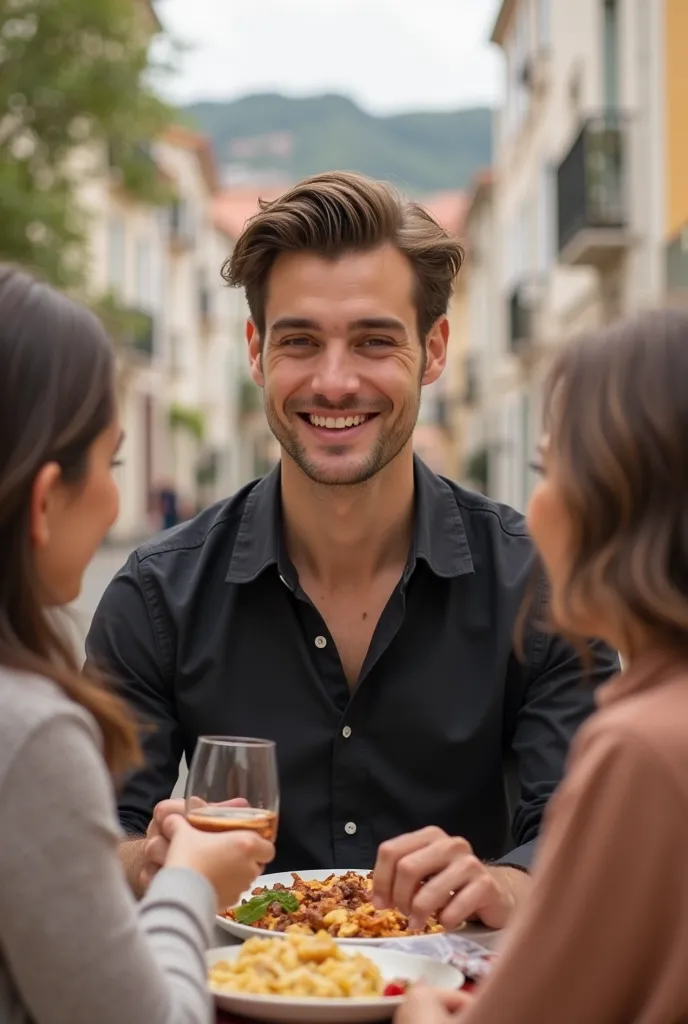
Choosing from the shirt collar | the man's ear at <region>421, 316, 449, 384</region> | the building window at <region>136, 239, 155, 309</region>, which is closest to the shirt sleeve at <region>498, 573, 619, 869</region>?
the shirt collar

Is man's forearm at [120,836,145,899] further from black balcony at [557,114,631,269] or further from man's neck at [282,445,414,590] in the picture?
black balcony at [557,114,631,269]

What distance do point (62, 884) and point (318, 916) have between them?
730mm

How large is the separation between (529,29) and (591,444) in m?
27.6

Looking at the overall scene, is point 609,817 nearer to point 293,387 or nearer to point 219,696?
point 219,696

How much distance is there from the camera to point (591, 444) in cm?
175

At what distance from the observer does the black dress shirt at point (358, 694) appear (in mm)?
2965

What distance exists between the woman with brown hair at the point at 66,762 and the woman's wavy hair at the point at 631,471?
553mm

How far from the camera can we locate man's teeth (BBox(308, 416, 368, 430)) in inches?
127

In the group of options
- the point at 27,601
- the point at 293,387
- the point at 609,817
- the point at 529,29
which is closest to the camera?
the point at 609,817

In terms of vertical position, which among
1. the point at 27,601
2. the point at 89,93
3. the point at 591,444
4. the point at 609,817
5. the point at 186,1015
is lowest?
the point at 186,1015

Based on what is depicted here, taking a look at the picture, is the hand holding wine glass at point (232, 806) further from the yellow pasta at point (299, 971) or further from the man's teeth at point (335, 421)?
the man's teeth at point (335, 421)

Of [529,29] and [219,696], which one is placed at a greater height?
[529,29]

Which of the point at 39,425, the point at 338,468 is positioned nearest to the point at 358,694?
the point at 338,468

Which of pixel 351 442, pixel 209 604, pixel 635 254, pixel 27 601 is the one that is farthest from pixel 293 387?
pixel 635 254
